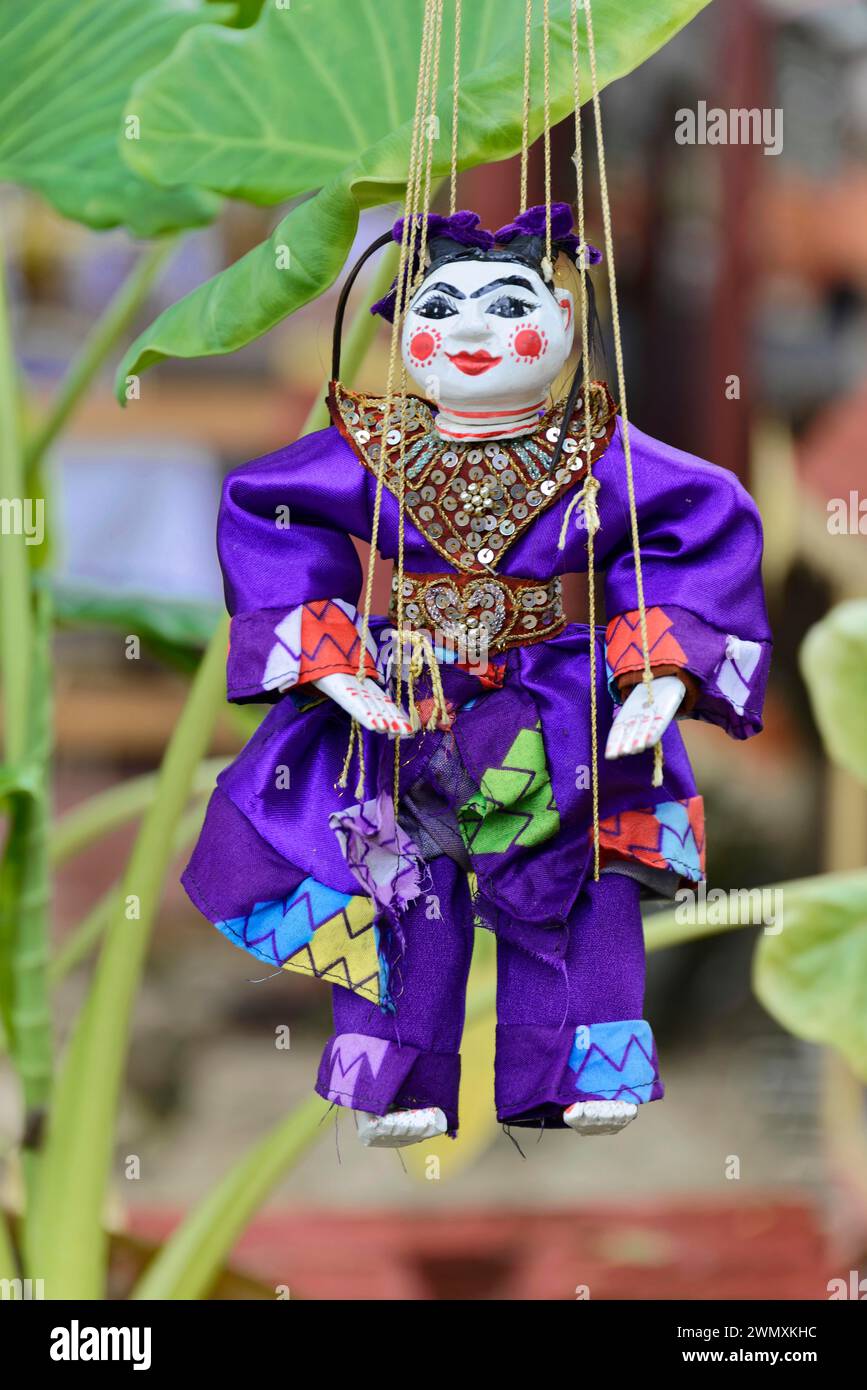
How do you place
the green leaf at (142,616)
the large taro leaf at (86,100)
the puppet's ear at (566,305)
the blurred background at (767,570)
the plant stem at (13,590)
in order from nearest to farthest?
the puppet's ear at (566,305) < the large taro leaf at (86,100) < the plant stem at (13,590) < the green leaf at (142,616) < the blurred background at (767,570)

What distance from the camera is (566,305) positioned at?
1.06 meters

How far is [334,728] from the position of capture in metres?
1.05

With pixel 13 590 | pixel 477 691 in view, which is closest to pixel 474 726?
pixel 477 691

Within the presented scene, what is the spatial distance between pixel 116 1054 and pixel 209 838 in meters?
0.58

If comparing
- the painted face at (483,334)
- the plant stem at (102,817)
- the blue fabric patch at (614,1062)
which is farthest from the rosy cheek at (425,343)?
the plant stem at (102,817)

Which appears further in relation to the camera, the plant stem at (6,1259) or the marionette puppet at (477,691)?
the plant stem at (6,1259)

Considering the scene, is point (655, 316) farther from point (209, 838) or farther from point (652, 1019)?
point (209, 838)

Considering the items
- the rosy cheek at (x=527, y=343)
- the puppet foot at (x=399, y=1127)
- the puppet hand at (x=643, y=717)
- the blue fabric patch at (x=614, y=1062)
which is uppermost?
the rosy cheek at (x=527, y=343)

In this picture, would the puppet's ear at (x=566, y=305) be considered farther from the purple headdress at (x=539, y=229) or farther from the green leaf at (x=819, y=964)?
the green leaf at (x=819, y=964)

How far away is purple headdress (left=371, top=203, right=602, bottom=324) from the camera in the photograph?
104 centimetres

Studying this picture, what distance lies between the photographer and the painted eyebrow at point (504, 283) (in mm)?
1020

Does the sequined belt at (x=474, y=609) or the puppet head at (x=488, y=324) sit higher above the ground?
the puppet head at (x=488, y=324)

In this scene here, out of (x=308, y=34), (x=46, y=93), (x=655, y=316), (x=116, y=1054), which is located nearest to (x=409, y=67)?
(x=308, y=34)

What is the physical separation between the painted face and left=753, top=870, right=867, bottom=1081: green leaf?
0.61 meters
